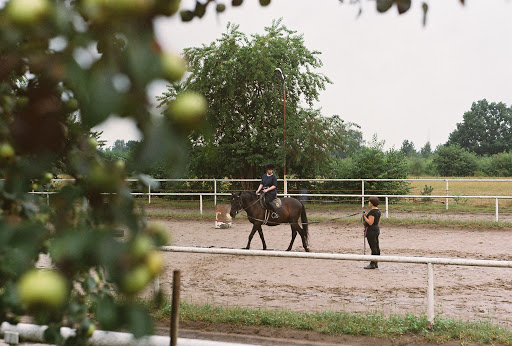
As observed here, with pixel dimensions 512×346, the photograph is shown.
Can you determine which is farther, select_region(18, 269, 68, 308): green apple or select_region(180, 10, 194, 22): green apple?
select_region(180, 10, 194, 22): green apple

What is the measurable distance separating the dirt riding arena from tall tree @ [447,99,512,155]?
6796 cm

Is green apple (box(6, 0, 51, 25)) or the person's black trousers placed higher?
green apple (box(6, 0, 51, 25))

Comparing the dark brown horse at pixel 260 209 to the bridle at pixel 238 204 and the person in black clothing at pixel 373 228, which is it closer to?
the bridle at pixel 238 204

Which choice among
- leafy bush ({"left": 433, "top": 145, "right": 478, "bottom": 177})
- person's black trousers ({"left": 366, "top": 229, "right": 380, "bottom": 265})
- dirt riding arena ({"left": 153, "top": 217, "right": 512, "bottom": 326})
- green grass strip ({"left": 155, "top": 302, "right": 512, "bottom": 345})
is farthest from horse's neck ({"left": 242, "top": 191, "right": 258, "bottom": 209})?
leafy bush ({"left": 433, "top": 145, "right": 478, "bottom": 177})

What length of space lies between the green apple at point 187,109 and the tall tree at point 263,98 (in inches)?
793

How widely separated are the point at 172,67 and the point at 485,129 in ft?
271

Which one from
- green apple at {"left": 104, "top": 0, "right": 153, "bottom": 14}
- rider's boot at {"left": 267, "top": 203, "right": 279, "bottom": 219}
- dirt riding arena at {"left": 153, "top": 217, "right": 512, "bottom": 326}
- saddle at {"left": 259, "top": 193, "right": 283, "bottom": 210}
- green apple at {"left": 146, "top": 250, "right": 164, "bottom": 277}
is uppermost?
green apple at {"left": 104, "top": 0, "right": 153, "bottom": 14}

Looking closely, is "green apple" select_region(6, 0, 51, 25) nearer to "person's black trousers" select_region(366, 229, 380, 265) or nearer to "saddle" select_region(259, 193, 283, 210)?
"person's black trousers" select_region(366, 229, 380, 265)

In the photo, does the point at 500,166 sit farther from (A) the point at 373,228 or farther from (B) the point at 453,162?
(A) the point at 373,228

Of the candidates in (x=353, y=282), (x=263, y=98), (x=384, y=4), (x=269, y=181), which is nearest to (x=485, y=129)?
(x=263, y=98)

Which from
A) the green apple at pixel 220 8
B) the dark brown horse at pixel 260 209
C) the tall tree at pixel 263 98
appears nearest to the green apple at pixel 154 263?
the green apple at pixel 220 8

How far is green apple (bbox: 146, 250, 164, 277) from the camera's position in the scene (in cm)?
55

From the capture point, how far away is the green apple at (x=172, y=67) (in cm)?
48

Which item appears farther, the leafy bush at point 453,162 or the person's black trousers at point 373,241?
the leafy bush at point 453,162
